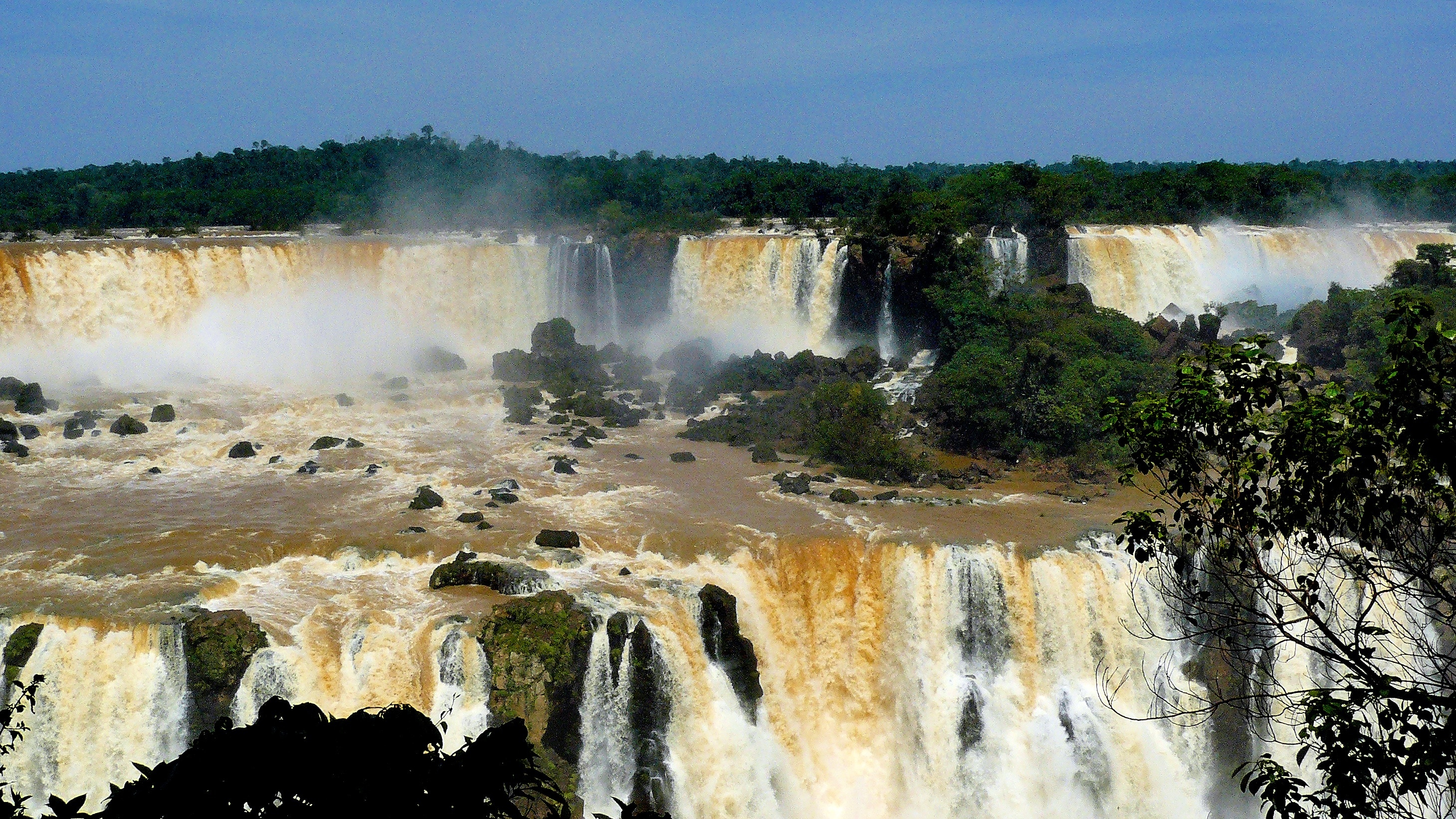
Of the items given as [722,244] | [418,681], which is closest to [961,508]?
[418,681]

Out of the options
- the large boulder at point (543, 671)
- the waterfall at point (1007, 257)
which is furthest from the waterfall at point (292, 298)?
the large boulder at point (543, 671)

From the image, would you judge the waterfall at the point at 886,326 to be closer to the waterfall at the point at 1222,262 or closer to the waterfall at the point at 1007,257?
the waterfall at the point at 1007,257

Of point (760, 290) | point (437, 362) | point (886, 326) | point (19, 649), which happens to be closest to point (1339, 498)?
point (19, 649)

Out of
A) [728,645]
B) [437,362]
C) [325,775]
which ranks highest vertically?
[325,775]

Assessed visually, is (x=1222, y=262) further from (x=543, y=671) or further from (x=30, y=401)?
(x=30, y=401)

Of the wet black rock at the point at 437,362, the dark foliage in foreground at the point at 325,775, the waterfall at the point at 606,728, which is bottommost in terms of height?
the waterfall at the point at 606,728

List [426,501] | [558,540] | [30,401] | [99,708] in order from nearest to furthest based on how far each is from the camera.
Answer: [99,708], [558,540], [426,501], [30,401]

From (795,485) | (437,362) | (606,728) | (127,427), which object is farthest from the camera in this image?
(437,362)
